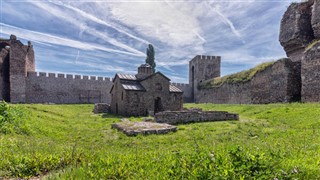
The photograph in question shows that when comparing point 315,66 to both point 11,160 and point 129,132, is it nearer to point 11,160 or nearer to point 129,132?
point 129,132

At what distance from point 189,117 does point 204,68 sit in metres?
31.3

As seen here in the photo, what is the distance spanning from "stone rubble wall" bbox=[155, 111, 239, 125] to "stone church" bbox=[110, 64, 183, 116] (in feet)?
23.5

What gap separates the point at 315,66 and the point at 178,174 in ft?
59.5

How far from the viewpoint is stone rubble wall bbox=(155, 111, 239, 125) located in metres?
12.4

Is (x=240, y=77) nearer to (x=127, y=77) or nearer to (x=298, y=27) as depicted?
(x=298, y=27)

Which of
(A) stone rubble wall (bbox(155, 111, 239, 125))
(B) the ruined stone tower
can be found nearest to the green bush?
(A) stone rubble wall (bbox(155, 111, 239, 125))

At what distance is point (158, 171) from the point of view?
3641mm

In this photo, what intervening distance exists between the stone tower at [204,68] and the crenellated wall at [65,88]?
60.9ft

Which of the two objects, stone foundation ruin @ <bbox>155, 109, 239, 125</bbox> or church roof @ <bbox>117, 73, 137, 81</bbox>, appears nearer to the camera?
stone foundation ruin @ <bbox>155, 109, 239, 125</bbox>

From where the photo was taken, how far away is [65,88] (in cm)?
3231

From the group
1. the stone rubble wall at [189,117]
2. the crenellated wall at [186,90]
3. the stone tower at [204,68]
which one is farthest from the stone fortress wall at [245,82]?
the stone rubble wall at [189,117]

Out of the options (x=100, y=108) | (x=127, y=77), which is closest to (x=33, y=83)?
(x=100, y=108)

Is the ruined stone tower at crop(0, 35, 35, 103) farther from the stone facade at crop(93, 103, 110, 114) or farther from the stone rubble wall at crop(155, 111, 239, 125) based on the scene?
the stone rubble wall at crop(155, 111, 239, 125)

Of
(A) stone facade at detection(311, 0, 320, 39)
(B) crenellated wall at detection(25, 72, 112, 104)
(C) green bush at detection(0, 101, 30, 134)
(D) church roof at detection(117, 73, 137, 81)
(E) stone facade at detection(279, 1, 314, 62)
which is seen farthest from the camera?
(B) crenellated wall at detection(25, 72, 112, 104)
